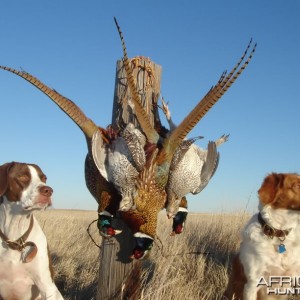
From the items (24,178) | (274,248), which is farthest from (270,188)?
(24,178)

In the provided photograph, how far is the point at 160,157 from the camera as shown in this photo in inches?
152

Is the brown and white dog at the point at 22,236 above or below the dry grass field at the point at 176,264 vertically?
above

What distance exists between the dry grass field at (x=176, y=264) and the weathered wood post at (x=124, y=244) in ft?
0.75

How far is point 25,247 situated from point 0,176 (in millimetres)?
706

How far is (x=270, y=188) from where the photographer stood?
5.11 meters

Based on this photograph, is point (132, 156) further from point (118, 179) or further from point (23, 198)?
point (23, 198)

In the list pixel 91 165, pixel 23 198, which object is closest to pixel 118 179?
pixel 91 165

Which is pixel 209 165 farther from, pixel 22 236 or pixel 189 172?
pixel 22 236

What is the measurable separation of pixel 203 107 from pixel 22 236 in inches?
82.0

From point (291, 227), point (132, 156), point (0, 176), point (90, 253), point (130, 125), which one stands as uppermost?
point (130, 125)

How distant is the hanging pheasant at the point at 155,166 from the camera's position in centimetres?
380

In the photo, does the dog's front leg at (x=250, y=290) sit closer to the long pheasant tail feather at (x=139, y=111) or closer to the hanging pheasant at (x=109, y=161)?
the hanging pheasant at (x=109, y=161)

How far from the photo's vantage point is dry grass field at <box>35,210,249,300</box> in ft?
16.8

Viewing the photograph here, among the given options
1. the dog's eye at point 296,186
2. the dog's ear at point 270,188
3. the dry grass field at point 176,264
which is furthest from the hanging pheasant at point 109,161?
the dog's eye at point 296,186
